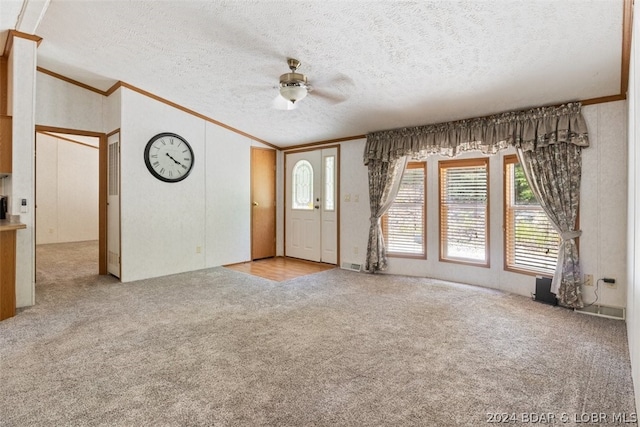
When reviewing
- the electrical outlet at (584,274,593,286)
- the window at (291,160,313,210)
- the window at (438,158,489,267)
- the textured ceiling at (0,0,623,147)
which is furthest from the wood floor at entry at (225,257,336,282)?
the electrical outlet at (584,274,593,286)

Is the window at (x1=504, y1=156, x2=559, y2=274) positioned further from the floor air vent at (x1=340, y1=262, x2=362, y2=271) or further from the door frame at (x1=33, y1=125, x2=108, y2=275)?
the door frame at (x1=33, y1=125, x2=108, y2=275)

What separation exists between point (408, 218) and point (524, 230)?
1.51 m

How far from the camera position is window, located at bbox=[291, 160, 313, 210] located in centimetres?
595

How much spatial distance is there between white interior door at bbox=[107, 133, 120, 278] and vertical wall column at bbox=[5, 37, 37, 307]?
1.04m

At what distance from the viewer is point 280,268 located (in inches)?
209

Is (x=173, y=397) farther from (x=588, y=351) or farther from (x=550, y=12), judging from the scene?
(x=550, y=12)

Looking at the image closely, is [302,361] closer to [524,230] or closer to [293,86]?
[293,86]

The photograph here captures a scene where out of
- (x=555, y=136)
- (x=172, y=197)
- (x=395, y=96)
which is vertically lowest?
(x=172, y=197)

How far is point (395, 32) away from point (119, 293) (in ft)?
13.3

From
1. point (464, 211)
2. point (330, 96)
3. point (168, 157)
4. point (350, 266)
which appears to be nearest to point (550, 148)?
point (464, 211)

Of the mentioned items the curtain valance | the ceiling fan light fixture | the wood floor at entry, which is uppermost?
the ceiling fan light fixture

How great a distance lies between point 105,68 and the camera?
3926 millimetres

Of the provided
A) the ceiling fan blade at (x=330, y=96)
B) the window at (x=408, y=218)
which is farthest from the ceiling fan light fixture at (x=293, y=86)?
the window at (x=408, y=218)

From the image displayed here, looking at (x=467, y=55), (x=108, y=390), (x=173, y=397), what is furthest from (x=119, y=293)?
(x=467, y=55)
